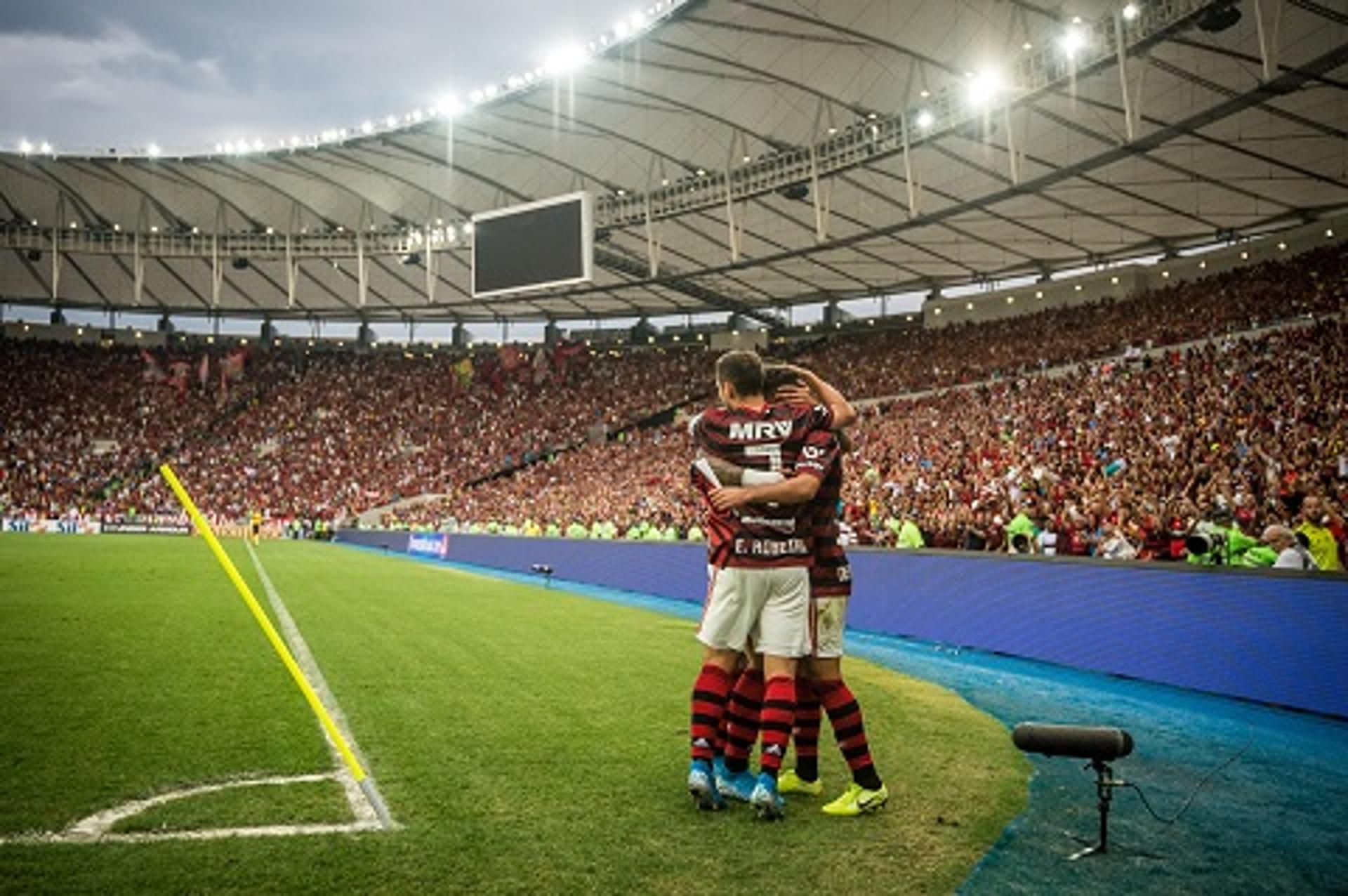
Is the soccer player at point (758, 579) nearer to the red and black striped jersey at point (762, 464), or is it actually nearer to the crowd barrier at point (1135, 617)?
the red and black striped jersey at point (762, 464)

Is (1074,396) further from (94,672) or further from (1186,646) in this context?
(94,672)

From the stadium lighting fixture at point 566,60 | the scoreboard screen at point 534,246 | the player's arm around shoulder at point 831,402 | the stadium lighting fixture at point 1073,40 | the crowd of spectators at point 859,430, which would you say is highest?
the stadium lighting fixture at point 566,60

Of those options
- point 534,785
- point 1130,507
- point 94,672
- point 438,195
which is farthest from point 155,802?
point 438,195

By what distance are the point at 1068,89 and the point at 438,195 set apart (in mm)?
25185

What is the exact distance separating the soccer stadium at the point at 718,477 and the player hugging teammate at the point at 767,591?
26mm

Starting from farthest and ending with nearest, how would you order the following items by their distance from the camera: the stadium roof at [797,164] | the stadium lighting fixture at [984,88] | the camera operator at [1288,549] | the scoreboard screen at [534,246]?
the scoreboard screen at [534,246] → the stadium lighting fixture at [984,88] → the stadium roof at [797,164] → the camera operator at [1288,549]

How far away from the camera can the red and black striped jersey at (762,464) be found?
4.57m

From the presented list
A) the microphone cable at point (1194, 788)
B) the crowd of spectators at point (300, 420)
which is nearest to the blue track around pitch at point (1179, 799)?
the microphone cable at point (1194, 788)

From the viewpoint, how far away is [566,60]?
91.4 feet

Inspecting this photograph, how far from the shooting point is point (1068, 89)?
23.0 m

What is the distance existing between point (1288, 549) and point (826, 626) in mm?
6698

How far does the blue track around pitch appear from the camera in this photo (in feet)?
12.9

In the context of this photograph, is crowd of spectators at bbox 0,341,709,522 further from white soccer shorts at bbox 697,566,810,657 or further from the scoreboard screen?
white soccer shorts at bbox 697,566,810,657

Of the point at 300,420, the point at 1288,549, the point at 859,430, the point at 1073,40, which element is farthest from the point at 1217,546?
the point at 300,420
